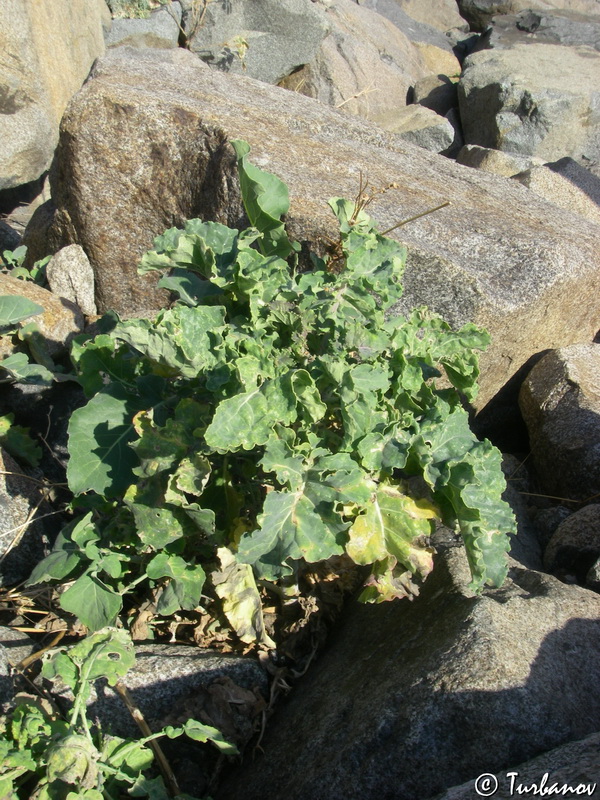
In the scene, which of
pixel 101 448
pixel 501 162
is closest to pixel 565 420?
pixel 101 448

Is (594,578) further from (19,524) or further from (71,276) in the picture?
(71,276)

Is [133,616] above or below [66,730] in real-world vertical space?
below

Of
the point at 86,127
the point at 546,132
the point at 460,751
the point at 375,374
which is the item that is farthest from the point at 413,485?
the point at 546,132

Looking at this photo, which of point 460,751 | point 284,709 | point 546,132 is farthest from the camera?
point 546,132

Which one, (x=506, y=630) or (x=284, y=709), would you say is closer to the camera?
(x=506, y=630)

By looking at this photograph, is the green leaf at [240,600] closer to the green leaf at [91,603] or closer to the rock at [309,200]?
the green leaf at [91,603]

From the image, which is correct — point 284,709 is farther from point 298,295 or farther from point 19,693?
point 298,295

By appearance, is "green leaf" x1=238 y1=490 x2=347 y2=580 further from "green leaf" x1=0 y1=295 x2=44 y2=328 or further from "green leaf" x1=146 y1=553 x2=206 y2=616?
"green leaf" x1=0 y1=295 x2=44 y2=328
